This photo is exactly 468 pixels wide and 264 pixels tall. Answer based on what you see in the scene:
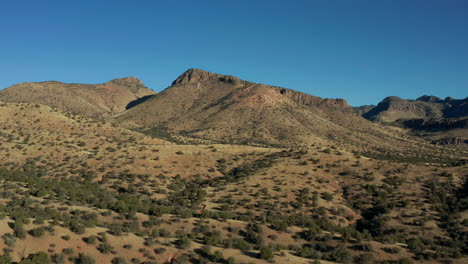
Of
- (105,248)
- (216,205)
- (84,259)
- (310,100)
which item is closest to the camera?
(84,259)

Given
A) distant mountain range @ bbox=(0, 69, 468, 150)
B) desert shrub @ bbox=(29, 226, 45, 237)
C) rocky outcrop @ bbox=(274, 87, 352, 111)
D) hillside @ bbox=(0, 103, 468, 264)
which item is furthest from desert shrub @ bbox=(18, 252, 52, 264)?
rocky outcrop @ bbox=(274, 87, 352, 111)

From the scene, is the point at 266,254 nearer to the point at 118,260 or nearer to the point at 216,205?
the point at 118,260

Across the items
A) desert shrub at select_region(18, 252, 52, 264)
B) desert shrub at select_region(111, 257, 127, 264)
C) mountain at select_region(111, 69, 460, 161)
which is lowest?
desert shrub at select_region(111, 257, 127, 264)

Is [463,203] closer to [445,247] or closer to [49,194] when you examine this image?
[445,247]

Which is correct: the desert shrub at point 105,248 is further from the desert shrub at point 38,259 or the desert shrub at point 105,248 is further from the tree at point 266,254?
the tree at point 266,254

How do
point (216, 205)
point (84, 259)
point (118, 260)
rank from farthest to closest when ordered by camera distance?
point (216, 205) → point (118, 260) → point (84, 259)

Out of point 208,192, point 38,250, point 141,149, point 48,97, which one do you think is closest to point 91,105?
point 48,97

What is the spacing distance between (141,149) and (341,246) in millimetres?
46630

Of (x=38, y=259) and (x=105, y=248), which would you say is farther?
(x=105, y=248)

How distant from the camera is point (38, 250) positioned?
2141 cm

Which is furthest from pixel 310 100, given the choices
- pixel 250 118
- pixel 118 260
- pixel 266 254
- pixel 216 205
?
pixel 118 260

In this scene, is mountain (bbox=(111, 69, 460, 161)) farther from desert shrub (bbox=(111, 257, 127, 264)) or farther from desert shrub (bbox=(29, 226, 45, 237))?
desert shrub (bbox=(111, 257, 127, 264))

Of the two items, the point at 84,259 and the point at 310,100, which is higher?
the point at 310,100

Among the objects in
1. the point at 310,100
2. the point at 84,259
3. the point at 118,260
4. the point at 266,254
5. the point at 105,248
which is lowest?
the point at 118,260
